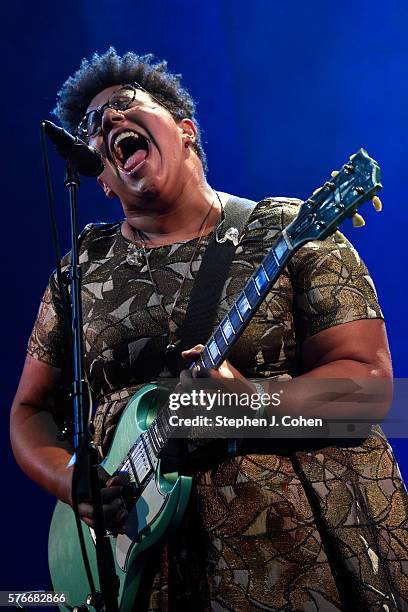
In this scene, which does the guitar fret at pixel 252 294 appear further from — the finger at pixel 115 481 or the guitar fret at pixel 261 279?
the finger at pixel 115 481

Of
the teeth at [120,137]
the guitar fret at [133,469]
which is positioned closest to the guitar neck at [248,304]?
the guitar fret at [133,469]

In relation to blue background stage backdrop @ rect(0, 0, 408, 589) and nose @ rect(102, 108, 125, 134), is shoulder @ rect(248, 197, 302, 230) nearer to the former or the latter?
nose @ rect(102, 108, 125, 134)

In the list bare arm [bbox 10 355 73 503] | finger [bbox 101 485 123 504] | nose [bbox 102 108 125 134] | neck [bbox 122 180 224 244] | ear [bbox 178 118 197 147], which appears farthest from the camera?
ear [bbox 178 118 197 147]

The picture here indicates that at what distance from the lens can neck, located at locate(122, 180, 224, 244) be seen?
2305mm

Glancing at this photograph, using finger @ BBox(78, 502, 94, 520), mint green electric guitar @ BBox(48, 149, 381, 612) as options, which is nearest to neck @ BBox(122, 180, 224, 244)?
mint green electric guitar @ BBox(48, 149, 381, 612)

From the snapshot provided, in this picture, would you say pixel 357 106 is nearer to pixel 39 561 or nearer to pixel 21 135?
pixel 21 135

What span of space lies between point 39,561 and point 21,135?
1696 millimetres

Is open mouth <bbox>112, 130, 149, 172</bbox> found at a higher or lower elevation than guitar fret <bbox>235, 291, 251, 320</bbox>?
higher

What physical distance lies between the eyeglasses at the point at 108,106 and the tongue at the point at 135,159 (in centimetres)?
→ 19

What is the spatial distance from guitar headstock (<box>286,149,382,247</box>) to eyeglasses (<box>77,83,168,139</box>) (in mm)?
1023

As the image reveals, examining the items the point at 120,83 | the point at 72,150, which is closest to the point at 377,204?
the point at 72,150

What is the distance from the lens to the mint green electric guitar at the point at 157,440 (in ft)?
5.21

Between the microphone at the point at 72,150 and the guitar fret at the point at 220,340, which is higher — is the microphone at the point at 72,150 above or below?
above

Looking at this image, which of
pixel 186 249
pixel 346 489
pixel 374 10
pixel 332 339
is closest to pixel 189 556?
pixel 346 489
